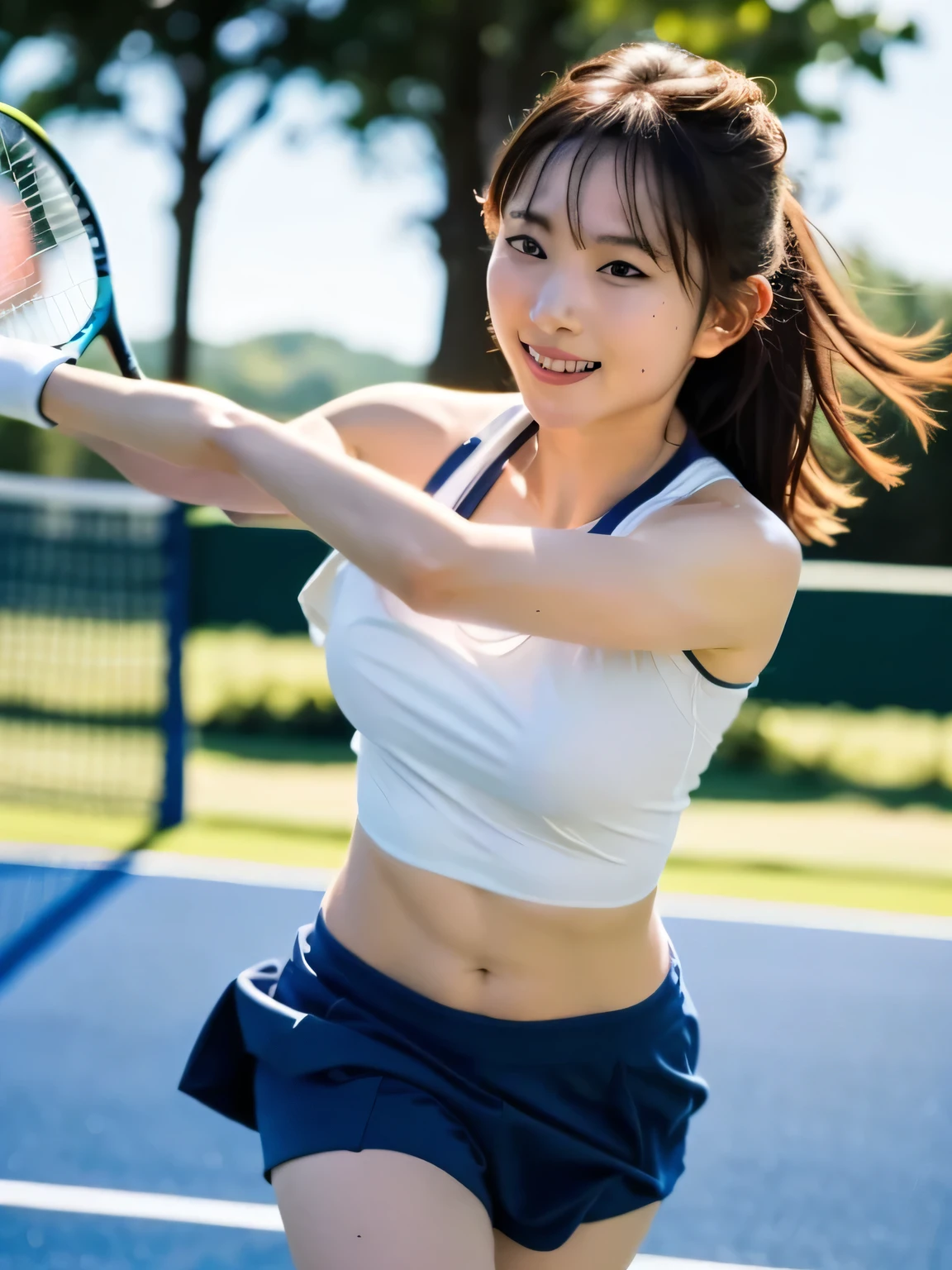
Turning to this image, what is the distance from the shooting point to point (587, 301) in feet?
6.41

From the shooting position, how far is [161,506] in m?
7.31

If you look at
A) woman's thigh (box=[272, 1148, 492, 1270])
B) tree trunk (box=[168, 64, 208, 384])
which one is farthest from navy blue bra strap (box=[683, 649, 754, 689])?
tree trunk (box=[168, 64, 208, 384])

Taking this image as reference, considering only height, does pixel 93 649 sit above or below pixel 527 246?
below

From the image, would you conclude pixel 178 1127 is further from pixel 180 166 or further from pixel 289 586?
pixel 180 166

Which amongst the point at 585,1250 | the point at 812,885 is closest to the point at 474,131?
the point at 812,885

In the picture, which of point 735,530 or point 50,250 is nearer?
point 735,530

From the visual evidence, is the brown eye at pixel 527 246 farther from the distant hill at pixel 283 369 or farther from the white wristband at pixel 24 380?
the distant hill at pixel 283 369

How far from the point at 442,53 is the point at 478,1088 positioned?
18842mm

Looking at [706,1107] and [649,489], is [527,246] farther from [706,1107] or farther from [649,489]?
[706,1107]

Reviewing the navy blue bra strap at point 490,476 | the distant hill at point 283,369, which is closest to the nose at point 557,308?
the navy blue bra strap at point 490,476

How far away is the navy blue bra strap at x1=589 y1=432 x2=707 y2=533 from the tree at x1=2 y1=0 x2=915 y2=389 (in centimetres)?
1390

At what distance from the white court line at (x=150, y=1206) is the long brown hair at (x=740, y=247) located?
82.0 inches

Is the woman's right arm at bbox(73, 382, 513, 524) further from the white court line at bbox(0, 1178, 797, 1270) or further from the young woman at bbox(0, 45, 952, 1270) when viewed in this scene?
the white court line at bbox(0, 1178, 797, 1270)

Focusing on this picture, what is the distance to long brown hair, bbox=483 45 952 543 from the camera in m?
1.98
